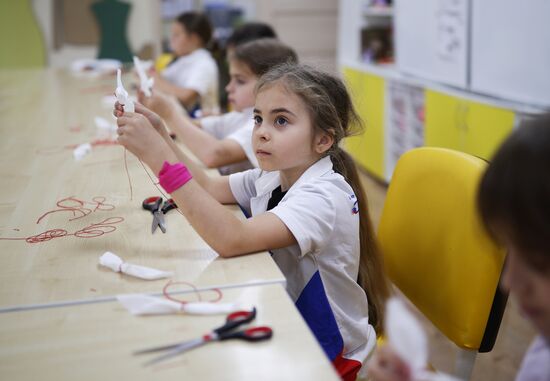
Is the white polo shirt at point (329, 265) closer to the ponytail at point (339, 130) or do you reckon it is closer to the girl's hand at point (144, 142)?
the ponytail at point (339, 130)

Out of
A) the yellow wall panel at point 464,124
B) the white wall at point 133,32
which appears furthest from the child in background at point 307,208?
the white wall at point 133,32

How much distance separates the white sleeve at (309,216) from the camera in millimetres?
1079

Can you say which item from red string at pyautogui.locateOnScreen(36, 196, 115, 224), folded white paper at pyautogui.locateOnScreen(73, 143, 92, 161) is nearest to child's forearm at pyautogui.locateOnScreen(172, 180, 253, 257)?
red string at pyautogui.locateOnScreen(36, 196, 115, 224)

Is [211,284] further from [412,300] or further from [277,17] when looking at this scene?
[277,17]

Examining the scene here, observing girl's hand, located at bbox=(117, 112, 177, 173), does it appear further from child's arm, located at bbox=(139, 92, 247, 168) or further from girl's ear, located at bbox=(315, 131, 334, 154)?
child's arm, located at bbox=(139, 92, 247, 168)

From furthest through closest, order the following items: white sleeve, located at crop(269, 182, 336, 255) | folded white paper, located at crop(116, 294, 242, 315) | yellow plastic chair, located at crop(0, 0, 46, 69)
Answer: yellow plastic chair, located at crop(0, 0, 46, 69)
white sleeve, located at crop(269, 182, 336, 255)
folded white paper, located at crop(116, 294, 242, 315)

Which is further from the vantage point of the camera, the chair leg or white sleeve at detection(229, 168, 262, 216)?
white sleeve at detection(229, 168, 262, 216)

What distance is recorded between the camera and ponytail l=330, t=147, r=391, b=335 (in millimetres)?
1284

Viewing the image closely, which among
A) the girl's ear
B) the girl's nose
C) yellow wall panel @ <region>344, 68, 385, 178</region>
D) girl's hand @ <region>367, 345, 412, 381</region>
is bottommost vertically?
yellow wall panel @ <region>344, 68, 385, 178</region>

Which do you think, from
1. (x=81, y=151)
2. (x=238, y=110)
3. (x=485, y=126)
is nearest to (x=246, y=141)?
(x=238, y=110)

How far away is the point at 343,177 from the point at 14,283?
0.62 metres

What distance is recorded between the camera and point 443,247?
1186 mm

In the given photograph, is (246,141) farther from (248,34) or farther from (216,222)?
(248,34)

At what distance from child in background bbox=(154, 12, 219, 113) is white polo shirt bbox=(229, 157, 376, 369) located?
1.86 m
